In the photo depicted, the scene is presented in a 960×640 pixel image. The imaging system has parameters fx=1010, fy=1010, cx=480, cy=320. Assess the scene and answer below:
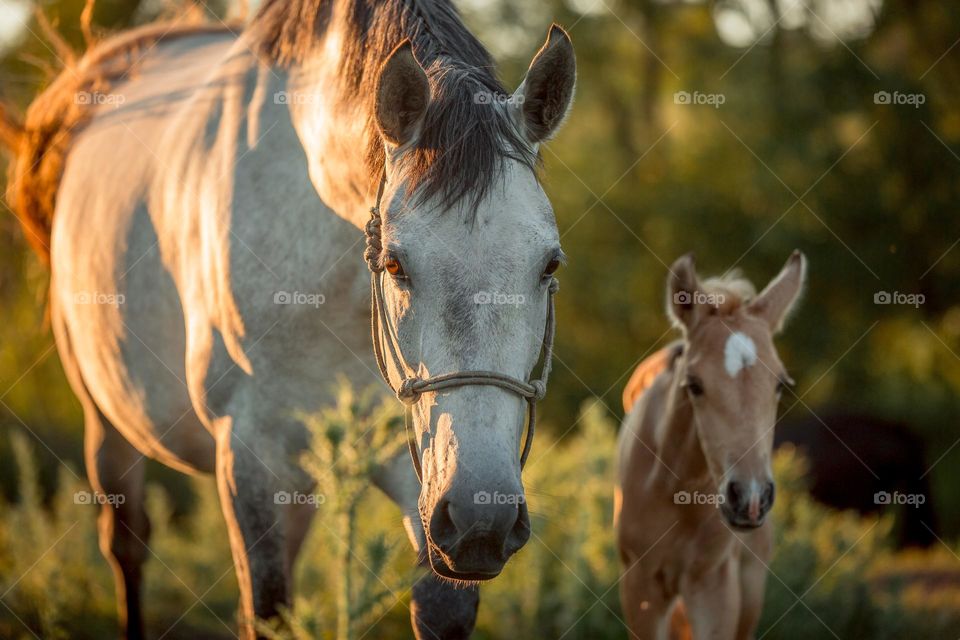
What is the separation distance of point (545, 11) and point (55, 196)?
9.97 metres

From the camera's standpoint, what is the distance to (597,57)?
1497cm

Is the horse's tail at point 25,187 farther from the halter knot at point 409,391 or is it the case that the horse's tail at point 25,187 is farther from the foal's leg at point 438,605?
the halter knot at point 409,391

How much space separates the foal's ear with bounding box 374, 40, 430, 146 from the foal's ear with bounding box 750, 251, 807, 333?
1.87 meters

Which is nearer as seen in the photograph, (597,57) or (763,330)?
(763,330)

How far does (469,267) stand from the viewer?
2.31 m

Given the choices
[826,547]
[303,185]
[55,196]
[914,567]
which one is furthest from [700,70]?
[303,185]

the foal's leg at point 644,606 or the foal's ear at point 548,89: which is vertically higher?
the foal's ear at point 548,89

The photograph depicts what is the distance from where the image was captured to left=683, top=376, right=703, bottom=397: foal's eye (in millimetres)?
3729

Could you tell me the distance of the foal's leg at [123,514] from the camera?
15.8 feet

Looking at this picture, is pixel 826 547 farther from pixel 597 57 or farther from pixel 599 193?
pixel 597 57

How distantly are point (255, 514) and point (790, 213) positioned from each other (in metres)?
9.24

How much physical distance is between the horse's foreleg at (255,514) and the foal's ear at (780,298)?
6.34ft

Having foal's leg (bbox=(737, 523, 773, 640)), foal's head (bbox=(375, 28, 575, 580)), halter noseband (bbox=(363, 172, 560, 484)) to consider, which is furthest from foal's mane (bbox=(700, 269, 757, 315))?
foal's head (bbox=(375, 28, 575, 580))

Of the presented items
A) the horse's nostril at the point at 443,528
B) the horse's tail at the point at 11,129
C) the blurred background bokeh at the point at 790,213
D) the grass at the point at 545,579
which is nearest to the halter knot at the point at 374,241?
the horse's nostril at the point at 443,528
